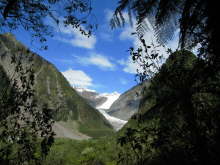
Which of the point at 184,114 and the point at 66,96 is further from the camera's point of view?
the point at 66,96

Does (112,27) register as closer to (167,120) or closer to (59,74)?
(167,120)

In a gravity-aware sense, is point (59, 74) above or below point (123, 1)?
above

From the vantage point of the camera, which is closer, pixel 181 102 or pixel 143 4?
pixel 143 4

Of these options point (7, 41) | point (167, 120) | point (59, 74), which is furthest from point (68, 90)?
point (167, 120)

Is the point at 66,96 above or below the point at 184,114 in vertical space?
above

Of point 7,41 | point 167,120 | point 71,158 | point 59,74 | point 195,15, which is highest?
point 7,41

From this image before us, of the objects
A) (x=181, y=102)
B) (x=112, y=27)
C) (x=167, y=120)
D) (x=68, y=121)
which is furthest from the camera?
(x=68, y=121)

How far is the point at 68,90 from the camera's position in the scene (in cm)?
14538

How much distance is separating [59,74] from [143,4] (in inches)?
5774

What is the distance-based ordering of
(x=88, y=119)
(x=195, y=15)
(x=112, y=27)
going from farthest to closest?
(x=88, y=119), (x=112, y=27), (x=195, y=15)

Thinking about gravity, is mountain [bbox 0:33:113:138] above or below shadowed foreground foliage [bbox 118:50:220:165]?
above

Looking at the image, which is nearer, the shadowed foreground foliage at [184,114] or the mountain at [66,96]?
the shadowed foreground foliage at [184,114]

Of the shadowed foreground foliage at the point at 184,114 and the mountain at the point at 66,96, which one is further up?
the mountain at the point at 66,96

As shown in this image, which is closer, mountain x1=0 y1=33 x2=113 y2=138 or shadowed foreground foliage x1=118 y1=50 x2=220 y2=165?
shadowed foreground foliage x1=118 y1=50 x2=220 y2=165
